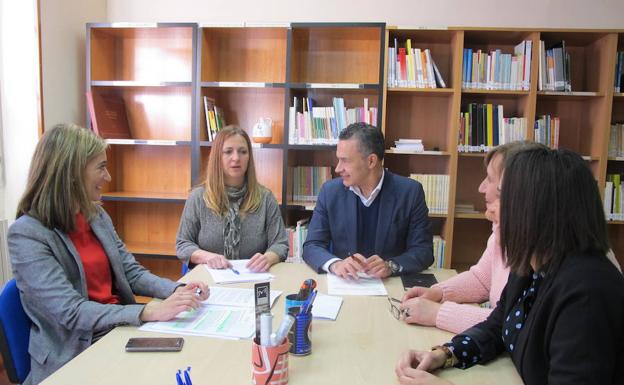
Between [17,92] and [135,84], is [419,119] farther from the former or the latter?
[17,92]

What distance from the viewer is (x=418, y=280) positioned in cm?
193

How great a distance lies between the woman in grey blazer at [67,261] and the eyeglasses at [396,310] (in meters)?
0.63

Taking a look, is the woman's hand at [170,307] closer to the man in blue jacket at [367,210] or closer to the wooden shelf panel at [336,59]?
the man in blue jacket at [367,210]

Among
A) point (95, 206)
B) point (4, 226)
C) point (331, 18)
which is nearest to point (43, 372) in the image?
point (95, 206)

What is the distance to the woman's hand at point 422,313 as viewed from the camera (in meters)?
1.45

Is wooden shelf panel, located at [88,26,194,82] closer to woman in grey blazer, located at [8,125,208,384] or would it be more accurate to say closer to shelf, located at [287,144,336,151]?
shelf, located at [287,144,336,151]

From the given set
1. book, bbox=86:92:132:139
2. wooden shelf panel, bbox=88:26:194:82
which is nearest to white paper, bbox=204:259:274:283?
book, bbox=86:92:132:139

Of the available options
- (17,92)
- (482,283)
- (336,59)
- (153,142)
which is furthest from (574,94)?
(17,92)

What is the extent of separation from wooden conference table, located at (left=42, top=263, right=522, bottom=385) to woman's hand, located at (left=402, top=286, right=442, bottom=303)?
16 centimetres

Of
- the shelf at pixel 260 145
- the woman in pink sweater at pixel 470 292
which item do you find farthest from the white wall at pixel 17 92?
the woman in pink sweater at pixel 470 292

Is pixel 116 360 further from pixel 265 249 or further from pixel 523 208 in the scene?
pixel 265 249

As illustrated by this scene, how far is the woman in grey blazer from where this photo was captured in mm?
1432

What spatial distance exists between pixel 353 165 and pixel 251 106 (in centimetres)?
161

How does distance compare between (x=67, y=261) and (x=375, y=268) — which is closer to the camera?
(x=67, y=261)
